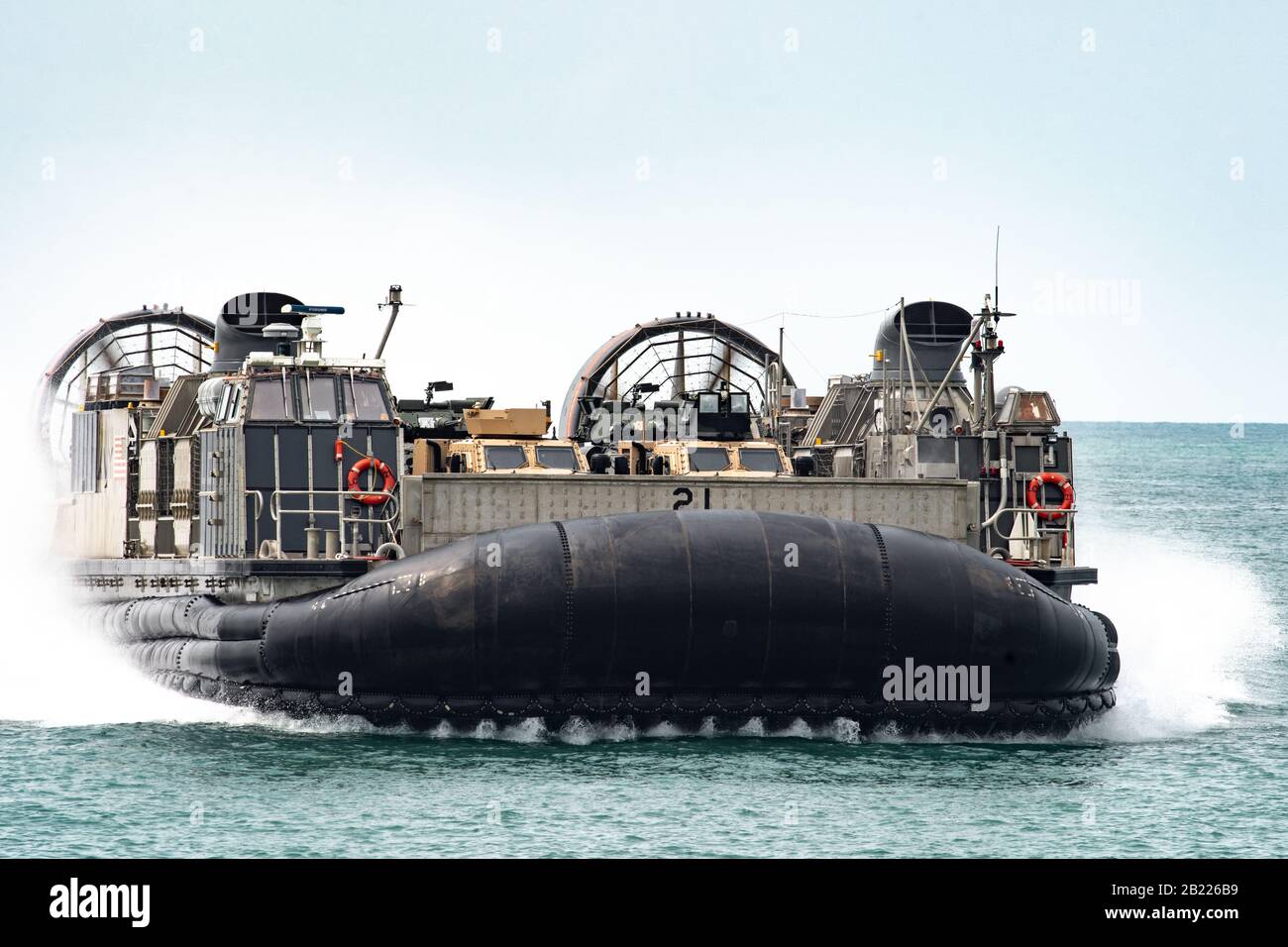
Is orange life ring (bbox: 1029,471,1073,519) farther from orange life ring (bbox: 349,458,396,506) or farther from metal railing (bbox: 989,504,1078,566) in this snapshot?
orange life ring (bbox: 349,458,396,506)

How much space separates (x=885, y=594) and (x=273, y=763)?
247 inches

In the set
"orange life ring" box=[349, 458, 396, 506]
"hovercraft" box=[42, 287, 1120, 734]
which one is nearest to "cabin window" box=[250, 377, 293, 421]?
"hovercraft" box=[42, 287, 1120, 734]

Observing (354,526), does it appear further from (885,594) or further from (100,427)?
(100,427)

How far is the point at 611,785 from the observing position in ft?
53.7

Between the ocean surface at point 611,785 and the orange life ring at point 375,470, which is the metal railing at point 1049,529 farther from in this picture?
the orange life ring at point 375,470

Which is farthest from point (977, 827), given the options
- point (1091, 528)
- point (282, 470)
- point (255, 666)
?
point (1091, 528)

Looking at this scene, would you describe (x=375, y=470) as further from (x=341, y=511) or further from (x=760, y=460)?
(x=760, y=460)

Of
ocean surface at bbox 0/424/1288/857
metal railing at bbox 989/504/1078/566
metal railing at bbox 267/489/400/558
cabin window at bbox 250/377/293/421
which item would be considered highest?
cabin window at bbox 250/377/293/421

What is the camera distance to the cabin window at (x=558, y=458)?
2425 cm

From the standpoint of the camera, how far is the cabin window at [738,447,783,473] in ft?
81.9

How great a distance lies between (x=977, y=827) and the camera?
1510 centimetres

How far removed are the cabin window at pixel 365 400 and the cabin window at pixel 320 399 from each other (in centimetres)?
17

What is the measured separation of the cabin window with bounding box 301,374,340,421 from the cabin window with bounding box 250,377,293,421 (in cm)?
21

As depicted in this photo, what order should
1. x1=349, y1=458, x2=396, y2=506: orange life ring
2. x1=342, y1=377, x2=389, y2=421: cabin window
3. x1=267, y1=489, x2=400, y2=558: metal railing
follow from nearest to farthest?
x1=267, y1=489, x2=400, y2=558: metal railing < x1=349, y1=458, x2=396, y2=506: orange life ring < x1=342, y1=377, x2=389, y2=421: cabin window
